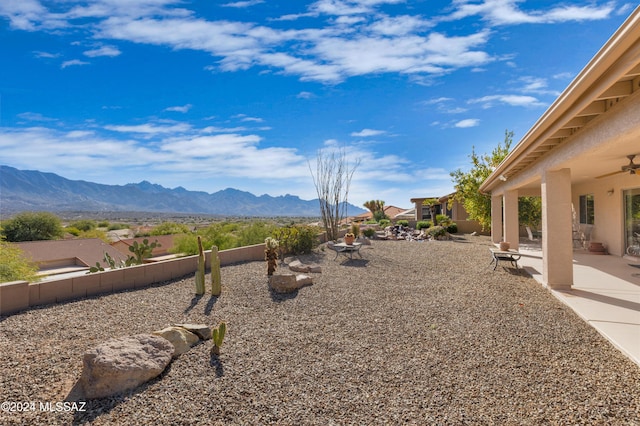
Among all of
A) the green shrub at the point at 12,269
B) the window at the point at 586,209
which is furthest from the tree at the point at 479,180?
the green shrub at the point at 12,269

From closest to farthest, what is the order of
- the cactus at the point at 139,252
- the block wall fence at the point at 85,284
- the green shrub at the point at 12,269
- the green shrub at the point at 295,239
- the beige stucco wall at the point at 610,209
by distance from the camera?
1. the block wall fence at the point at 85,284
2. the green shrub at the point at 12,269
3. the cactus at the point at 139,252
4. the beige stucco wall at the point at 610,209
5. the green shrub at the point at 295,239

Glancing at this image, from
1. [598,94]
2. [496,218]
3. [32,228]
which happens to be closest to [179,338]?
[598,94]

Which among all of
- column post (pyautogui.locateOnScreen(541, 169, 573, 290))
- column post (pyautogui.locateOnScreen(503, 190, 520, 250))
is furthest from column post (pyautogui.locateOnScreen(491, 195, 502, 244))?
column post (pyautogui.locateOnScreen(541, 169, 573, 290))

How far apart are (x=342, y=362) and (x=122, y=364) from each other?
7.95ft

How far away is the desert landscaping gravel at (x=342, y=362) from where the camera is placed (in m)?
3.08

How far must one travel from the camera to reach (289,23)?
1023 cm

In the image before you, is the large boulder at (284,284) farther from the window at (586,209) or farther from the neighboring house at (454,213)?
the neighboring house at (454,213)

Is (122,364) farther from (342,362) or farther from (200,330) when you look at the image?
(342,362)

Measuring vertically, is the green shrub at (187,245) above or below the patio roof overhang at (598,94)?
below

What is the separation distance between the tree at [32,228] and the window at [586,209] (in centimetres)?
3473

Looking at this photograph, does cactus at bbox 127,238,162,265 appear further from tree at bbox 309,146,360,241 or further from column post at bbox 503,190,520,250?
column post at bbox 503,190,520,250

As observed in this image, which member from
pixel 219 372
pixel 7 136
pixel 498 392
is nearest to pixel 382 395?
pixel 498 392

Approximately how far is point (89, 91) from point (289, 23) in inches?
556

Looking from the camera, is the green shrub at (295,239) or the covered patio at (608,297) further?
the green shrub at (295,239)
